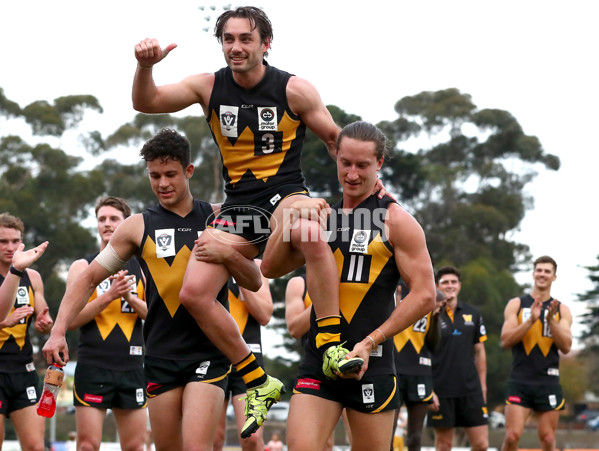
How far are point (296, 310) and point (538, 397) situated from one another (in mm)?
4512

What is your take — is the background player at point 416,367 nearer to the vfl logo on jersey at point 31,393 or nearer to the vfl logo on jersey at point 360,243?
the vfl logo on jersey at point 31,393

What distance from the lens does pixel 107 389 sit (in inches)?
336

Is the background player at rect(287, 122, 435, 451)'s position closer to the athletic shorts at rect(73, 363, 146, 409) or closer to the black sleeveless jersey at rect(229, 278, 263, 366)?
the athletic shorts at rect(73, 363, 146, 409)

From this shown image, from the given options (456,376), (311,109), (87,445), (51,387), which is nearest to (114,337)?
(87,445)

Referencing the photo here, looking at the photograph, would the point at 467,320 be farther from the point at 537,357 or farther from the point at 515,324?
the point at 537,357

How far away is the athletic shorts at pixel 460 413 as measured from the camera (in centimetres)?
1188

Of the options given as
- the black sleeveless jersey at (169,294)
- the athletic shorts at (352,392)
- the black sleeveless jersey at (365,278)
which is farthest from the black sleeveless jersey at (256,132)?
the athletic shorts at (352,392)

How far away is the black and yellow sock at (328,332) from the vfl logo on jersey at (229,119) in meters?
1.51

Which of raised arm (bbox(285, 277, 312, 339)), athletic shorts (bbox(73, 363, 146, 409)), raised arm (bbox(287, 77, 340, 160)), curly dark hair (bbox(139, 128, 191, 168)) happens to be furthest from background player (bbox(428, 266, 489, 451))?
curly dark hair (bbox(139, 128, 191, 168))

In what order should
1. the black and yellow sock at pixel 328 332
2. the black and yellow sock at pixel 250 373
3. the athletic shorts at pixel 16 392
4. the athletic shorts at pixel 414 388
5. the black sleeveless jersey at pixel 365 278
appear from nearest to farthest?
the black and yellow sock at pixel 328 332 → the black sleeveless jersey at pixel 365 278 → the black and yellow sock at pixel 250 373 → the athletic shorts at pixel 16 392 → the athletic shorts at pixel 414 388

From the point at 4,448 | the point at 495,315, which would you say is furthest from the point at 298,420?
the point at 495,315

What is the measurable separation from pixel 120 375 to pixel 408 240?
162 inches

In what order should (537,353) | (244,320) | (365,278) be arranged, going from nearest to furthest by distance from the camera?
(365,278)
(244,320)
(537,353)

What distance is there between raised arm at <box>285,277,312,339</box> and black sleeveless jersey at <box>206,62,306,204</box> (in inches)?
122
